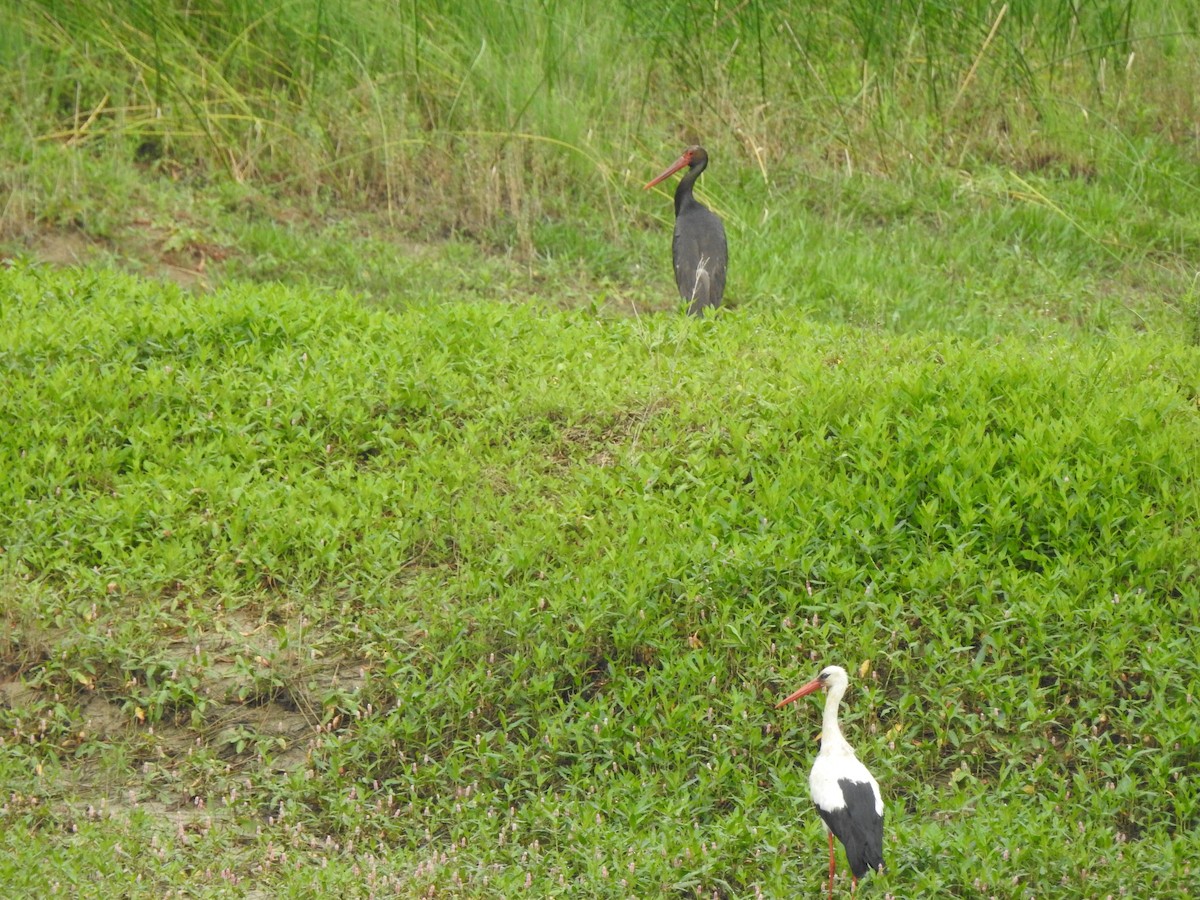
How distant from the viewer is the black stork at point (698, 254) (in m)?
7.71

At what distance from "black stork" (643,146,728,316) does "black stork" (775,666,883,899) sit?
3.64 metres

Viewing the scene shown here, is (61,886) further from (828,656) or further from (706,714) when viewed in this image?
(828,656)

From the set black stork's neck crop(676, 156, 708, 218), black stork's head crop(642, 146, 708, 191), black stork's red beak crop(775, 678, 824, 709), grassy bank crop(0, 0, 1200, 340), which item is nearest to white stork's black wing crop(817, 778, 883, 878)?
black stork's red beak crop(775, 678, 824, 709)

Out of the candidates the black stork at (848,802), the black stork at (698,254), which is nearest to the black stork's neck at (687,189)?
the black stork at (698,254)

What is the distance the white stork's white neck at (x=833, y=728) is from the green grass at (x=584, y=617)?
30 centimetres

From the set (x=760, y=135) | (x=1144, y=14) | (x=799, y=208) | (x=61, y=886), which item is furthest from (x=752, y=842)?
(x=1144, y=14)

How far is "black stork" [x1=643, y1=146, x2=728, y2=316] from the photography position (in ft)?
25.3

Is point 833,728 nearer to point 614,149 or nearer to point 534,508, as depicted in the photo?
point 534,508

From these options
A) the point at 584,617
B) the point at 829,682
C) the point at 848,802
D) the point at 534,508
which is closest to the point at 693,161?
the point at 534,508

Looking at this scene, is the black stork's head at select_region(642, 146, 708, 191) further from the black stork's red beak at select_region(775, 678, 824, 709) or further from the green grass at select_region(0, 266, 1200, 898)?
the black stork's red beak at select_region(775, 678, 824, 709)

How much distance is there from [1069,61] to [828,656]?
7.80 meters

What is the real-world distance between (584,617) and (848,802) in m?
1.38

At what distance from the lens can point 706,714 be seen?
4797 millimetres

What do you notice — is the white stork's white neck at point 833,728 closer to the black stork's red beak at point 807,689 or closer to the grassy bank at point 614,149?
the black stork's red beak at point 807,689
